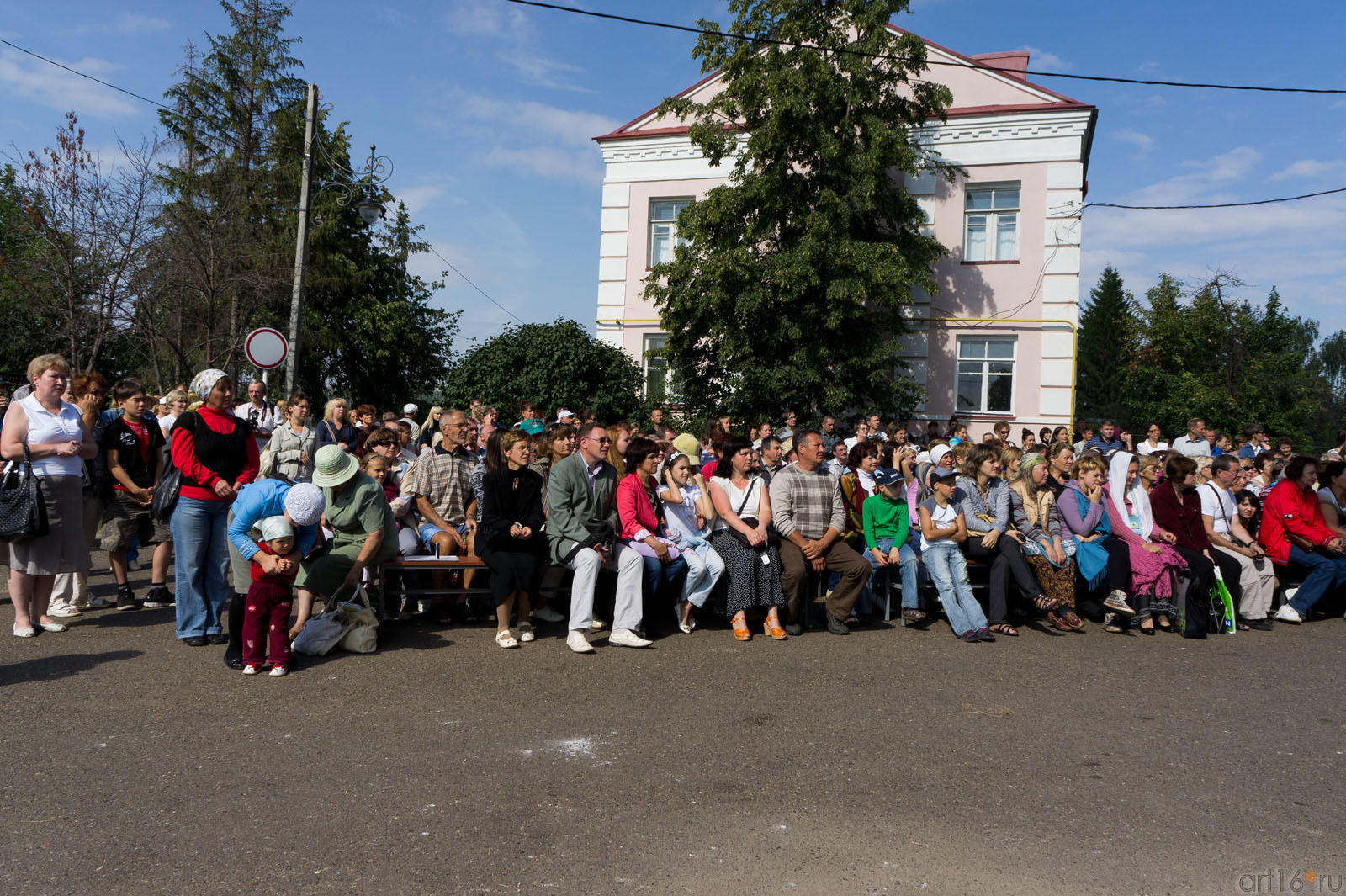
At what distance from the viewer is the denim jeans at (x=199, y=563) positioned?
22.5 ft

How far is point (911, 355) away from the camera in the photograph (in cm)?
2134

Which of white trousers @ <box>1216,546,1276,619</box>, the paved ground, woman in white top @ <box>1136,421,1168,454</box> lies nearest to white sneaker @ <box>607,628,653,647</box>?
the paved ground

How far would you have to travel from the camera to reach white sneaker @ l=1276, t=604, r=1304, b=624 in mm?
9266

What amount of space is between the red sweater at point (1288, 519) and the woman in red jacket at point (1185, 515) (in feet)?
2.77

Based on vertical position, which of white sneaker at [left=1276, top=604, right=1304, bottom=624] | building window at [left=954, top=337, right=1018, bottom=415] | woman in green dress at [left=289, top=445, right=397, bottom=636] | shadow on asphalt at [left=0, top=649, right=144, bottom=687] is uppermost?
building window at [left=954, top=337, right=1018, bottom=415]

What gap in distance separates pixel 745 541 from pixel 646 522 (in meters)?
0.92

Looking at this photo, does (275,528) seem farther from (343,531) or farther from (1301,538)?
(1301,538)

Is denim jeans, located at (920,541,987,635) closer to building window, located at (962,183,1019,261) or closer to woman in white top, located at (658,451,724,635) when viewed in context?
woman in white top, located at (658,451,724,635)

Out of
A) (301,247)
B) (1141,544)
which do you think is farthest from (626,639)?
(301,247)

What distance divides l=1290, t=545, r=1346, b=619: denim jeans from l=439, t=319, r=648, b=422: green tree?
1305cm

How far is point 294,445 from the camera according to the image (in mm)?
8812

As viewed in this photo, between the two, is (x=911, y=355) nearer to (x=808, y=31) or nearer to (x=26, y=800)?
(x=808, y=31)

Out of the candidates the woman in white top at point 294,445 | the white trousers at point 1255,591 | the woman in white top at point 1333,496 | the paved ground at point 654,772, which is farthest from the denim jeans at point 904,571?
the woman in white top at point 294,445

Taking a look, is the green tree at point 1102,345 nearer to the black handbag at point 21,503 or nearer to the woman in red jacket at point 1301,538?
the woman in red jacket at point 1301,538
